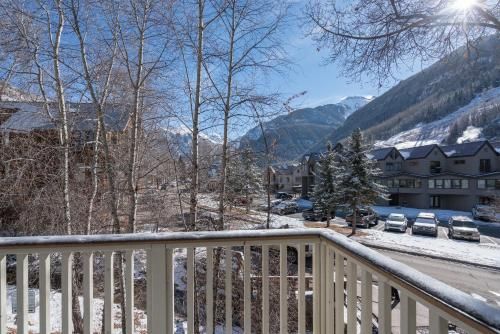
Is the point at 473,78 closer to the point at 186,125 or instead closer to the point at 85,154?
the point at 186,125

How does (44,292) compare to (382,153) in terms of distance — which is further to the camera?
(382,153)

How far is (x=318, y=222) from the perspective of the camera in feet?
63.2

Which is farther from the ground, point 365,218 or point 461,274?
point 365,218

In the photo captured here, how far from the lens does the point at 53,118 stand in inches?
214

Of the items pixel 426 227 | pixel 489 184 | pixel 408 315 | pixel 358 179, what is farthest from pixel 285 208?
pixel 408 315

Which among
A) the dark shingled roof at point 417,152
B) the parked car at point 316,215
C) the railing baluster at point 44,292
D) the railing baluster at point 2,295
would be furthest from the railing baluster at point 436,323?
the dark shingled roof at point 417,152

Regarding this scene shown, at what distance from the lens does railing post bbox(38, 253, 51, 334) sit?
1545mm

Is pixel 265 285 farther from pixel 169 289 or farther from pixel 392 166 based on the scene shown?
pixel 392 166

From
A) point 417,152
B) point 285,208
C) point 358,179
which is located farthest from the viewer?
point 417,152

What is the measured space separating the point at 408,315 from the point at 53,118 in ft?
21.0

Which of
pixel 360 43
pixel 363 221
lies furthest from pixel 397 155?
pixel 360 43

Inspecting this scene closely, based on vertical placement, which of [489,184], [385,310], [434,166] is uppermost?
[434,166]

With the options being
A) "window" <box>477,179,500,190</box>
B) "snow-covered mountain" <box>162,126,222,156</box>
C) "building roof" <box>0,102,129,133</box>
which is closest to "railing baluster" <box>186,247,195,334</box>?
"snow-covered mountain" <box>162,126,222,156</box>

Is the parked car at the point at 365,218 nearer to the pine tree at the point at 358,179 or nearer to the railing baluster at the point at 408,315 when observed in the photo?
the pine tree at the point at 358,179
